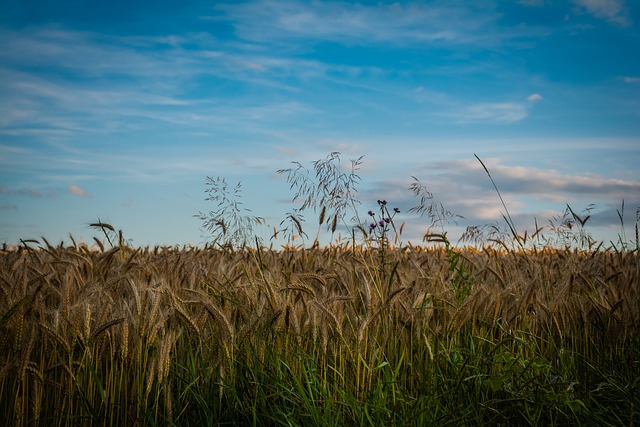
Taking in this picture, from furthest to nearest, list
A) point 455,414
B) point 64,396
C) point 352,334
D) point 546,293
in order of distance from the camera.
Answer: point 546,293, point 352,334, point 455,414, point 64,396

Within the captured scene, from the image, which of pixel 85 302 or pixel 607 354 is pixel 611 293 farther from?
pixel 85 302

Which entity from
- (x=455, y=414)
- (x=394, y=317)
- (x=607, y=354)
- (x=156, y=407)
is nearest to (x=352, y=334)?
(x=394, y=317)

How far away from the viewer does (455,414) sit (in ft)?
8.56

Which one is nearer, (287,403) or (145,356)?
(145,356)

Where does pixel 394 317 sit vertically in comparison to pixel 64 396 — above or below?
above

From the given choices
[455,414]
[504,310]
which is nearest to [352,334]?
[455,414]

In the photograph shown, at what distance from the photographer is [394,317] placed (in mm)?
3127

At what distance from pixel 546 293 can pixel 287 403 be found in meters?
2.35

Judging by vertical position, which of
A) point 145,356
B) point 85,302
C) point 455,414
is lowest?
point 455,414

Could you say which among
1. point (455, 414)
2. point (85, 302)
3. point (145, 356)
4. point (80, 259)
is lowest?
point (455, 414)

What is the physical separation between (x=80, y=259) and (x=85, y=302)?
2.00m

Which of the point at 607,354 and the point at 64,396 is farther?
the point at 607,354

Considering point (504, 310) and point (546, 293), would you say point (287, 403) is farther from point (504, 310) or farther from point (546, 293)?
point (546, 293)

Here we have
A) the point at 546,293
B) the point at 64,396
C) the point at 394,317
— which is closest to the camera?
the point at 64,396
